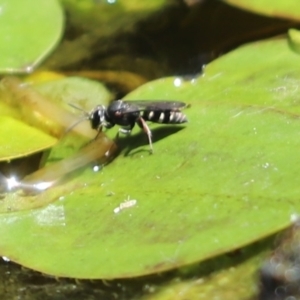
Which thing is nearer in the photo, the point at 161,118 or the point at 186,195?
the point at 186,195

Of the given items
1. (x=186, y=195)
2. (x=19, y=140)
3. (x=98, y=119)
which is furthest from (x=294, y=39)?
(x=19, y=140)

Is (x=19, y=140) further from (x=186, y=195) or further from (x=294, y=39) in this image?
(x=294, y=39)

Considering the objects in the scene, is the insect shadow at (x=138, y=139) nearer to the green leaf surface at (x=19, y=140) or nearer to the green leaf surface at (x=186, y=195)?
the green leaf surface at (x=186, y=195)

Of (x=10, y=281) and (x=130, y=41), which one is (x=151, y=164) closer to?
(x=10, y=281)

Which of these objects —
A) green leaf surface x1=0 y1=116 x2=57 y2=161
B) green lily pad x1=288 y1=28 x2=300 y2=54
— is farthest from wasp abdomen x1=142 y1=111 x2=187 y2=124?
green lily pad x1=288 y1=28 x2=300 y2=54

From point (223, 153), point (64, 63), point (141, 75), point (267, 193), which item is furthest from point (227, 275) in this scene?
point (64, 63)
